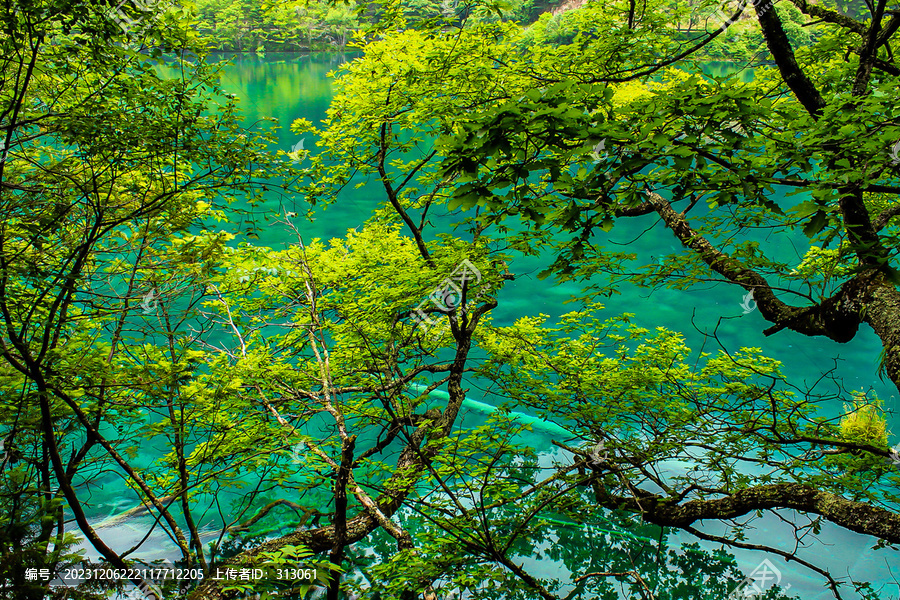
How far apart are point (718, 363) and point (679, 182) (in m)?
2.89

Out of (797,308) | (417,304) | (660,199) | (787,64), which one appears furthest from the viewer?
(660,199)

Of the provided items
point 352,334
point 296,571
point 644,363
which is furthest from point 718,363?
point 296,571

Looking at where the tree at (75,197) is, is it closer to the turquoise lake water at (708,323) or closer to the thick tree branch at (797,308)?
the turquoise lake water at (708,323)

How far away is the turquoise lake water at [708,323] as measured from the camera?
5.57 m

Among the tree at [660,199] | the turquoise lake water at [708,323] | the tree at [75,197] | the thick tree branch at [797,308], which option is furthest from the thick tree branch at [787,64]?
the tree at [75,197]

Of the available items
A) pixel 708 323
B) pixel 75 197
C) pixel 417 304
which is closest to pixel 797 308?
pixel 417 304

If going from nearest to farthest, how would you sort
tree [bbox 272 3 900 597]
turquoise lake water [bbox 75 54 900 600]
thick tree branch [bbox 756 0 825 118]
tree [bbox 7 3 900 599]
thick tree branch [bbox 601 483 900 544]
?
tree [bbox 272 3 900 597]
tree [bbox 7 3 900 599]
thick tree branch [bbox 756 0 825 118]
thick tree branch [bbox 601 483 900 544]
turquoise lake water [bbox 75 54 900 600]

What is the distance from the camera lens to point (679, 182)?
242 cm

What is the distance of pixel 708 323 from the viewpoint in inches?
473

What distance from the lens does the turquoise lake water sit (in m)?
5.57

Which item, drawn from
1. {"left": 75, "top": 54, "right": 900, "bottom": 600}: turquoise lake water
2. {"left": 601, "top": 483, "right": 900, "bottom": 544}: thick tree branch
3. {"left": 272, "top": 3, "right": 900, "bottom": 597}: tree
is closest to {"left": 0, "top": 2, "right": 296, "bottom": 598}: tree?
{"left": 75, "top": 54, "right": 900, "bottom": 600}: turquoise lake water

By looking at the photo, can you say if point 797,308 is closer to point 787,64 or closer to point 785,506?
point 787,64

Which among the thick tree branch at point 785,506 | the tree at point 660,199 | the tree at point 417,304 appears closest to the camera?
the tree at point 660,199

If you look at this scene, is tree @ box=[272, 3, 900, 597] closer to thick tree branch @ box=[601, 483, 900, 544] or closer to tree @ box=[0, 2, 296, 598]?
thick tree branch @ box=[601, 483, 900, 544]
